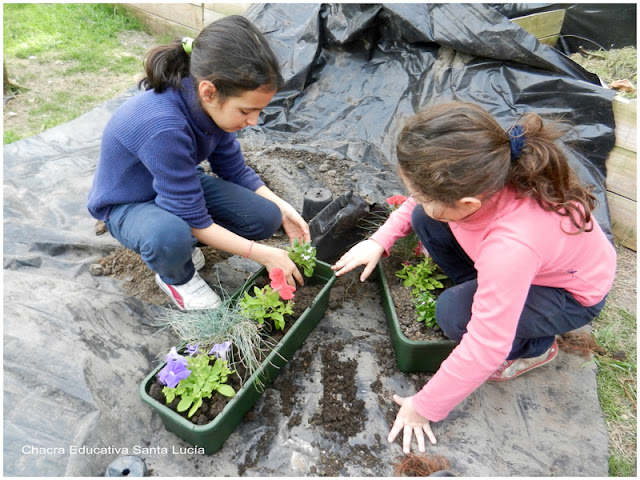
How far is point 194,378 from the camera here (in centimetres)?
143

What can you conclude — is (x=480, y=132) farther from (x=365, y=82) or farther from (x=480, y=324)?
(x=365, y=82)

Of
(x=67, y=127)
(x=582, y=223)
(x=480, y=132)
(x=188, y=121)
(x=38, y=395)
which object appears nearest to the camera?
(x=480, y=132)

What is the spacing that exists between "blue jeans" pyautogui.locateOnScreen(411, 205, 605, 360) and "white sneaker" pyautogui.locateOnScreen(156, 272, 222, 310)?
0.95 m

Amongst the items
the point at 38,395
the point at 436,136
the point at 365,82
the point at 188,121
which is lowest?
the point at 38,395

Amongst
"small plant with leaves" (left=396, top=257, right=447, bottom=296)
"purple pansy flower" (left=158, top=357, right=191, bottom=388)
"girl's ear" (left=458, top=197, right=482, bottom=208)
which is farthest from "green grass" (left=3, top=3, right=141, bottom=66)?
"girl's ear" (left=458, top=197, right=482, bottom=208)

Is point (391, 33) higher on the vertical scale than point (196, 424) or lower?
higher

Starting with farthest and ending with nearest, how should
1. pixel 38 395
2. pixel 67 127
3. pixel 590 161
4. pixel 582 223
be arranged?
1. pixel 67 127
2. pixel 590 161
3. pixel 38 395
4. pixel 582 223

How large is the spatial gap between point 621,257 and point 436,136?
6.32ft

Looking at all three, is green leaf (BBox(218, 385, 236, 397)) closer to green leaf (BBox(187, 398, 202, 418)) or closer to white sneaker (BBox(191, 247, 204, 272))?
green leaf (BBox(187, 398, 202, 418))

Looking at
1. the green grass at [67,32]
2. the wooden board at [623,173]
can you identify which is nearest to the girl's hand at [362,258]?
the wooden board at [623,173]

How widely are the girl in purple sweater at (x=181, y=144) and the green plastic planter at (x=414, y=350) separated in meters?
0.45

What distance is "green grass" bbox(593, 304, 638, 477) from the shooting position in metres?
1.58

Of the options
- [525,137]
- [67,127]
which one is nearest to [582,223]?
[525,137]

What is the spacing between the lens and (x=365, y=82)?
3.06 meters
